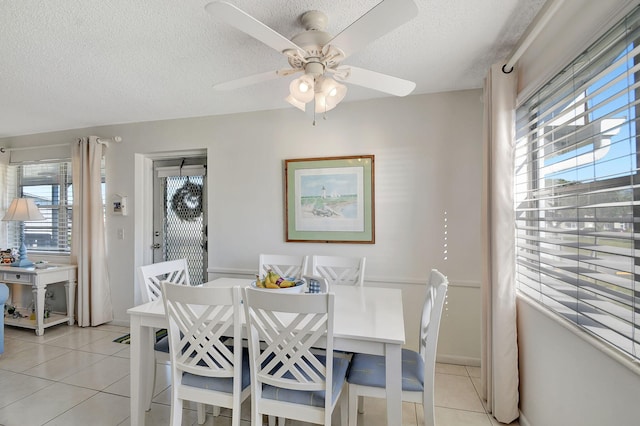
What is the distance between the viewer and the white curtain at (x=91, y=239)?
12.5ft

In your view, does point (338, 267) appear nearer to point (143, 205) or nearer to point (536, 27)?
point (536, 27)

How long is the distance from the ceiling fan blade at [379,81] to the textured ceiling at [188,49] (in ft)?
1.02

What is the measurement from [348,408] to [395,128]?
2.34m

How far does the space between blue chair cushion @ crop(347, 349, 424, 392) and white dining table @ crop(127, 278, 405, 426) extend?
0.48 ft

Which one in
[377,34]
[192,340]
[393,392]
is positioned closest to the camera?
[377,34]

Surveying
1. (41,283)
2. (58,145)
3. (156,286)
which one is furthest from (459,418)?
(58,145)

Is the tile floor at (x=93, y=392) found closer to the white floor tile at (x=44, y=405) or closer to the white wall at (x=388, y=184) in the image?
the white floor tile at (x=44, y=405)

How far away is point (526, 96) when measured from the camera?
1.97 meters

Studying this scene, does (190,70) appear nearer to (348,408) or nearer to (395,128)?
(395,128)

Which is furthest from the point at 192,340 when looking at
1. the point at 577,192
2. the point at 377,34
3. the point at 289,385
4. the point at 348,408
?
the point at 577,192

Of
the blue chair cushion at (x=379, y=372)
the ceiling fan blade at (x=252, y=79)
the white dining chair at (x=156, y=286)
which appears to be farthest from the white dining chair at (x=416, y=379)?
the ceiling fan blade at (x=252, y=79)

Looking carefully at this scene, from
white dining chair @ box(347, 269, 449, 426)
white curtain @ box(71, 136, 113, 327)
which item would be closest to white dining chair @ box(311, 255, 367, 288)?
white dining chair @ box(347, 269, 449, 426)

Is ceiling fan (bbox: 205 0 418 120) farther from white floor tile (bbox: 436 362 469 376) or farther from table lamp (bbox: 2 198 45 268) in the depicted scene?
table lamp (bbox: 2 198 45 268)

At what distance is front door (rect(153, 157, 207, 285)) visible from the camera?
388cm
